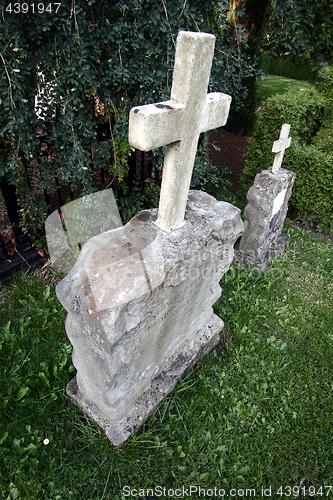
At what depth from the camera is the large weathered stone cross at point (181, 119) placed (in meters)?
1.47

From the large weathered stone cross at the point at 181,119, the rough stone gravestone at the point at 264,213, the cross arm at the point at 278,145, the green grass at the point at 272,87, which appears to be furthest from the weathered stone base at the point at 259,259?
the green grass at the point at 272,87

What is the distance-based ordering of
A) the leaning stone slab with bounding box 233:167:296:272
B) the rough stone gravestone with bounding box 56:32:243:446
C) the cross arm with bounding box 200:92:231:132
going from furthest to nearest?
the leaning stone slab with bounding box 233:167:296:272, the cross arm with bounding box 200:92:231:132, the rough stone gravestone with bounding box 56:32:243:446

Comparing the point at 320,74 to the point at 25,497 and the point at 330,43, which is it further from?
the point at 25,497

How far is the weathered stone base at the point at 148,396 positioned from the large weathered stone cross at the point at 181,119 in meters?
1.12

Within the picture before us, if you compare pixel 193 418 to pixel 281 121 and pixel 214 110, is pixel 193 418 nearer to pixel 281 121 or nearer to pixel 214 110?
pixel 214 110

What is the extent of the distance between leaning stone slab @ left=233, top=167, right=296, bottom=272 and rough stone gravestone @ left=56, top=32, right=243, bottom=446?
128cm

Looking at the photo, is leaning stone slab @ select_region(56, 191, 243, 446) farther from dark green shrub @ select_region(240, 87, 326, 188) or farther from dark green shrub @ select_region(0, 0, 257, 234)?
dark green shrub @ select_region(240, 87, 326, 188)

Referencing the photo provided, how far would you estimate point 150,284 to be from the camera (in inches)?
64.6

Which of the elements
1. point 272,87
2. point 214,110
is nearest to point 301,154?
point 214,110

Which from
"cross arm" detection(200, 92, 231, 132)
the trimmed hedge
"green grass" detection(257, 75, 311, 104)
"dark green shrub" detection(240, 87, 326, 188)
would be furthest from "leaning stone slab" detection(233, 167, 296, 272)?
"green grass" detection(257, 75, 311, 104)

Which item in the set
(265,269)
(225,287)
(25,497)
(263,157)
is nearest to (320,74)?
(263,157)

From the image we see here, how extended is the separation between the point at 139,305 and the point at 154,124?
88 cm

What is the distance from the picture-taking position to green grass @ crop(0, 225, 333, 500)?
1.94 meters

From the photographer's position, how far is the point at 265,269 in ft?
12.1
